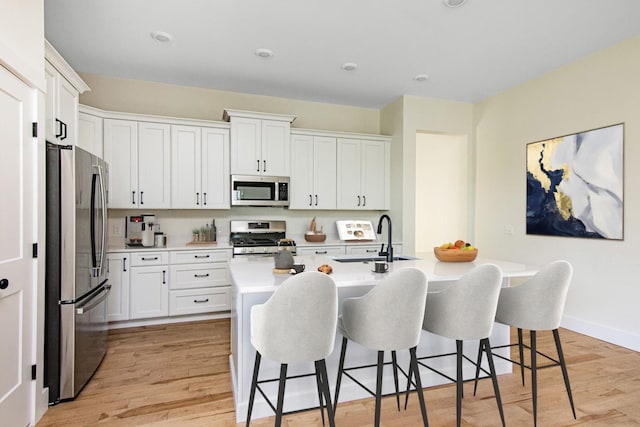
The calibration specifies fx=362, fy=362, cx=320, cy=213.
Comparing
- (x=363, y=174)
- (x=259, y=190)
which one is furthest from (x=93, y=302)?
(x=363, y=174)

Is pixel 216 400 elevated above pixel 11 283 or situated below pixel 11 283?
below

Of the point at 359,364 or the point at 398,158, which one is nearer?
the point at 359,364

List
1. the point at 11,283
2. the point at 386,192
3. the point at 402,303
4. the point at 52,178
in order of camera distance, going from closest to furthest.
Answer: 1. the point at 402,303
2. the point at 11,283
3. the point at 52,178
4. the point at 386,192

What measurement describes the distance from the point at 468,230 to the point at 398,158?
59.6 inches

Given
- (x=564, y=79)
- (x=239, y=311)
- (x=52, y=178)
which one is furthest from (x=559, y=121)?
(x=52, y=178)

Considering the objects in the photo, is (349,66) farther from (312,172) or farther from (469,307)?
(469,307)

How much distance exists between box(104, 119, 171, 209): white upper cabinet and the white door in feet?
6.68

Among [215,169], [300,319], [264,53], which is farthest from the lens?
[215,169]

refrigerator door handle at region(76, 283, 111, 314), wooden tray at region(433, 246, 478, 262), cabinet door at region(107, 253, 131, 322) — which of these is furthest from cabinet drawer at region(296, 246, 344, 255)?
refrigerator door handle at region(76, 283, 111, 314)

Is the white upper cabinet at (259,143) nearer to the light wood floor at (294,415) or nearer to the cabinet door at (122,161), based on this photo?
the cabinet door at (122,161)

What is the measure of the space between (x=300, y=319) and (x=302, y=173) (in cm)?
338

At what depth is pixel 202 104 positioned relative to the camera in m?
4.76

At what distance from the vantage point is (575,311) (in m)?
3.94

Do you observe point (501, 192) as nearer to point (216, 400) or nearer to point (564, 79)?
point (564, 79)
